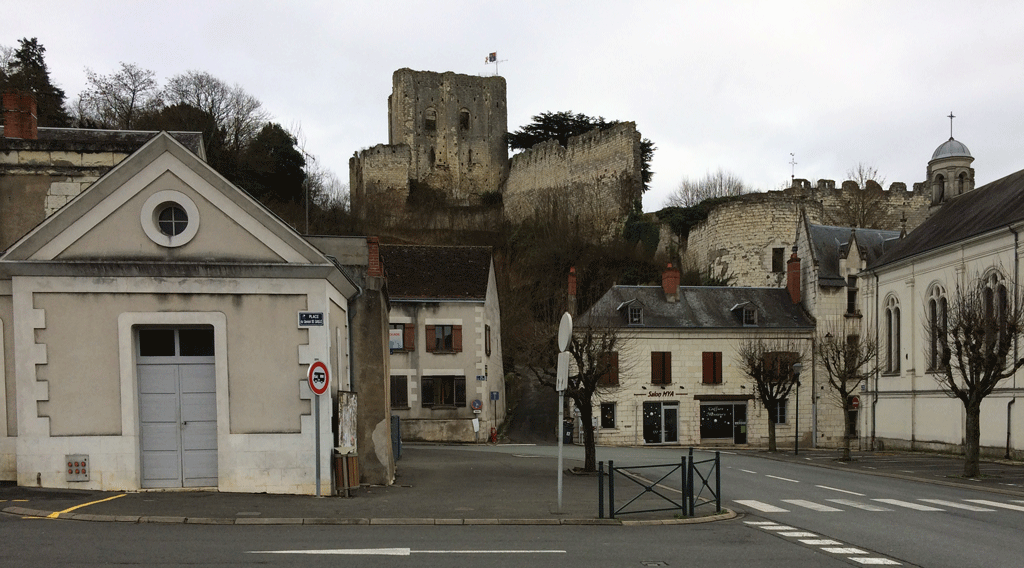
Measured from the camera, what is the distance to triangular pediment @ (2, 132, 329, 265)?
45.5ft

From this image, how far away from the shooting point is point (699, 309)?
41906 millimetres

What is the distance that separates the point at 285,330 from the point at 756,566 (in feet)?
28.0

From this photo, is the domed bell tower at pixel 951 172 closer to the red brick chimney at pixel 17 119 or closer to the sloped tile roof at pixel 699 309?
the sloped tile roof at pixel 699 309

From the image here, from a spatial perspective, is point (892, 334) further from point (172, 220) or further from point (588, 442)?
point (172, 220)

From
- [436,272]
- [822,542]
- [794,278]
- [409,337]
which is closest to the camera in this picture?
[822,542]

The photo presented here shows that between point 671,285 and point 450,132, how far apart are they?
40.0 meters

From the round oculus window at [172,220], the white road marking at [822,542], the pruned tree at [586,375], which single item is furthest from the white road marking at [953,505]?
the round oculus window at [172,220]

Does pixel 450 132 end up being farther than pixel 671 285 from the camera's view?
Yes

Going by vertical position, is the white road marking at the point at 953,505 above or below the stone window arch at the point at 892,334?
below

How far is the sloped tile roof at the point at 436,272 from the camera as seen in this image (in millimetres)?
38969

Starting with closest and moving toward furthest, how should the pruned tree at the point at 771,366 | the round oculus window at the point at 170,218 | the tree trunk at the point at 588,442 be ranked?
the round oculus window at the point at 170,218 → the tree trunk at the point at 588,442 → the pruned tree at the point at 771,366

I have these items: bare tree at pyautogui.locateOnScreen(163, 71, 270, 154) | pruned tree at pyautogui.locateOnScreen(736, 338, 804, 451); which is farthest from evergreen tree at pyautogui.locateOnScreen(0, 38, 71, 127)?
pruned tree at pyautogui.locateOnScreen(736, 338, 804, 451)

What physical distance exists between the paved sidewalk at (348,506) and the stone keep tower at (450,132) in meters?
61.4

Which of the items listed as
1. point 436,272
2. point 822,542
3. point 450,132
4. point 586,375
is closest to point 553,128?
point 450,132
